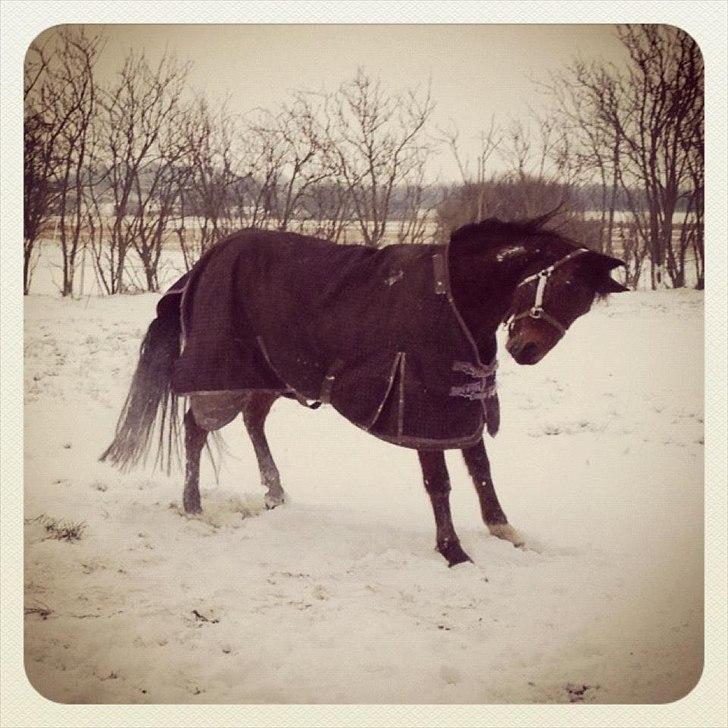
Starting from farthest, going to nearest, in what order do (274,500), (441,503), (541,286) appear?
(274,500), (441,503), (541,286)

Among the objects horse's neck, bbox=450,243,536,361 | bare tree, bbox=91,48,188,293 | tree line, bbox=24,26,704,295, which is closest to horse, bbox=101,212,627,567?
horse's neck, bbox=450,243,536,361

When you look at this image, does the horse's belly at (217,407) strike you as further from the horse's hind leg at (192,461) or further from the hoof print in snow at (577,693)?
the hoof print in snow at (577,693)

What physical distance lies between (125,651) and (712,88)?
8.38 ft

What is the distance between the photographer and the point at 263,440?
265cm

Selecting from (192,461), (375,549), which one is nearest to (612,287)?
(375,549)

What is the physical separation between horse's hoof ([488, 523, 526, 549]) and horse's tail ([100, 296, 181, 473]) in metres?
1.05

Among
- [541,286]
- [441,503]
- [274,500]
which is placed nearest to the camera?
[541,286]

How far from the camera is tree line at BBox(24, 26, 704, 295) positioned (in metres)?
2.59

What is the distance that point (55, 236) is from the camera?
2.65 meters

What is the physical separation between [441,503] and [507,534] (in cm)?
23

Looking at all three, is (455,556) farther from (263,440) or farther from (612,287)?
(612,287)

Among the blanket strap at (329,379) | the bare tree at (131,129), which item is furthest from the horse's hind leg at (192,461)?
the bare tree at (131,129)

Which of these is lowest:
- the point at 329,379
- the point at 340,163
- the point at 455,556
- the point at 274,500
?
the point at 455,556

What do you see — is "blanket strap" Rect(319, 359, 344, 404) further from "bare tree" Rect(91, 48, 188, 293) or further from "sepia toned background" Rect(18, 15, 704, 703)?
"bare tree" Rect(91, 48, 188, 293)
